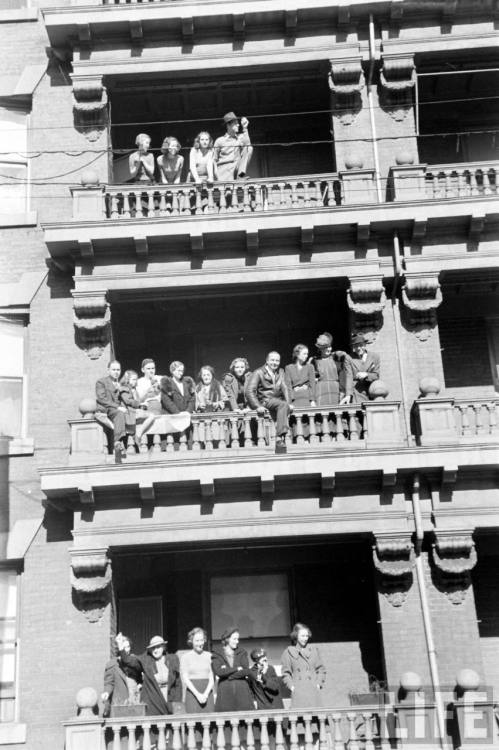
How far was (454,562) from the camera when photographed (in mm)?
16438

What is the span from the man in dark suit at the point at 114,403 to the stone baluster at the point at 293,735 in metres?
4.58

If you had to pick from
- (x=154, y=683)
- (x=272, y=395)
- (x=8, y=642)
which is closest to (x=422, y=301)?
(x=272, y=395)

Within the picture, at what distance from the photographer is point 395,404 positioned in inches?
669

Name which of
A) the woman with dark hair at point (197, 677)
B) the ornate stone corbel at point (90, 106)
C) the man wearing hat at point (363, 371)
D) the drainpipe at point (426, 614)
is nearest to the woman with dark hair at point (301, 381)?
the man wearing hat at point (363, 371)

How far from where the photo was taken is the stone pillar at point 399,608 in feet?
52.5

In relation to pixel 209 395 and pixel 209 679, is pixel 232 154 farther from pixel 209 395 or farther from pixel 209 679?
pixel 209 679

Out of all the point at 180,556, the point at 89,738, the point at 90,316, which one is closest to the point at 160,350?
the point at 90,316

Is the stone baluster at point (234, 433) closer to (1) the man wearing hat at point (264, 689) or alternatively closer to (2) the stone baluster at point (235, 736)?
(1) the man wearing hat at point (264, 689)

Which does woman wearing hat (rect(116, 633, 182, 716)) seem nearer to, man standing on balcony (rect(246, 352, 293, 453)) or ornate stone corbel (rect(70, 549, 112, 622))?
ornate stone corbel (rect(70, 549, 112, 622))

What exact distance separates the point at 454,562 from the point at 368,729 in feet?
9.32

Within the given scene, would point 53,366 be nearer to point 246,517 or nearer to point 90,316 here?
point 90,316

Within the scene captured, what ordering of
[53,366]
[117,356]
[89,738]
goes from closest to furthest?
[89,738] → [53,366] → [117,356]

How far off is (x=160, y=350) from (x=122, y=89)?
4745mm

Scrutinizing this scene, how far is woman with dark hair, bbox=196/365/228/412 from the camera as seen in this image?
17359mm
